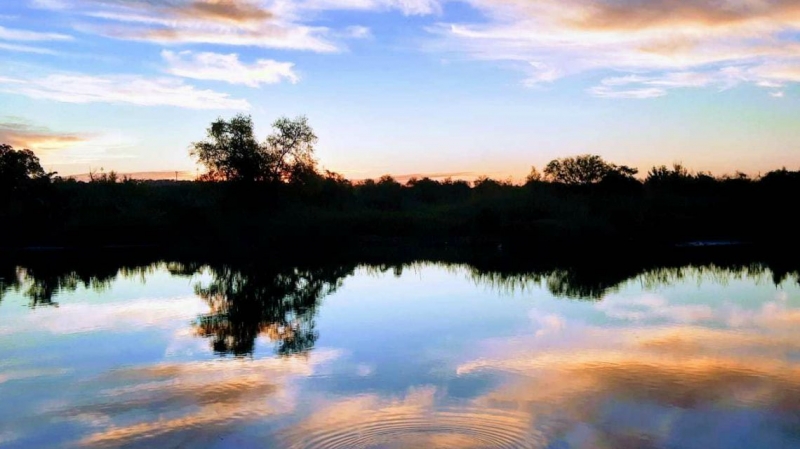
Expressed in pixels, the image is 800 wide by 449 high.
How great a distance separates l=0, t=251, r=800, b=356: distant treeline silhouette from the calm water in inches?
5.0

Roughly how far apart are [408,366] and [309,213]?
2673cm

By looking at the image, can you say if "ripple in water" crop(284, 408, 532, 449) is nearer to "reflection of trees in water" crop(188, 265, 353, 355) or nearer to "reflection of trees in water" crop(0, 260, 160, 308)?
"reflection of trees in water" crop(188, 265, 353, 355)

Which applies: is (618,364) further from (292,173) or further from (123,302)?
(292,173)

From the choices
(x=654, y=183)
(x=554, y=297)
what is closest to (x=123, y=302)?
(x=554, y=297)

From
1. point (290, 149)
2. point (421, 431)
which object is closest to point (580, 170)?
point (290, 149)

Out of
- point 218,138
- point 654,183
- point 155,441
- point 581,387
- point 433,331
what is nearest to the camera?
point 155,441

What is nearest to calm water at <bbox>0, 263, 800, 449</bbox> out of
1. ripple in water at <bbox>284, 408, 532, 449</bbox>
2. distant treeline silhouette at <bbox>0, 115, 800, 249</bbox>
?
ripple in water at <bbox>284, 408, 532, 449</bbox>

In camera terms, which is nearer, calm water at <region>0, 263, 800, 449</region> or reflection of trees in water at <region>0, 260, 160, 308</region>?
calm water at <region>0, 263, 800, 449</region>

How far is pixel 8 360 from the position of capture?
1002cm

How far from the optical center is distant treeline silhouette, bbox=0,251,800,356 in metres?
12.6

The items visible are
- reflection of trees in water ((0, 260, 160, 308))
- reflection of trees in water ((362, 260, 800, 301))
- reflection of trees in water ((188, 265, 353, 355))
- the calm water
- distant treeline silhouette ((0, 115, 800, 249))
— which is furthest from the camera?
distant treeline silhouette ((0, 115, 800, 249))

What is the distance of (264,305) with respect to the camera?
1462 cm

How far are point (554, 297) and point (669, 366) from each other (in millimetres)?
6402

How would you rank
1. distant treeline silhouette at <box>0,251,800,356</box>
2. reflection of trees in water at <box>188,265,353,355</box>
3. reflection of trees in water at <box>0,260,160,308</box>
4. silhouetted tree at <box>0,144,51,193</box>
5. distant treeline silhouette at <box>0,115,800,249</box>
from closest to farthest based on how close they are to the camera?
reflection of trees in water at <box>188,265,353,355</box> → distant treeline silhouette at <box>0,251,800,356</box> → reflection of trees in water at <box>0,260,160,308</box> → distant treeline silhouette at <box>0,115,800,249</box> → silhouetted tree at <box>0,144,51,193</box>
